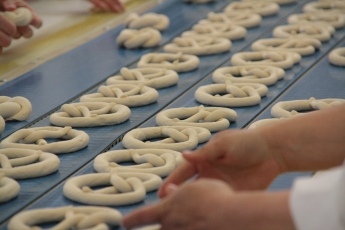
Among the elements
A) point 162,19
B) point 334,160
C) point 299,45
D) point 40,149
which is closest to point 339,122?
point 334,160

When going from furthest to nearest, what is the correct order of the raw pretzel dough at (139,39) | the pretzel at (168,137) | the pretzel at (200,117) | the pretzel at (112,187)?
the raw pretzel dough at (139,39), the pretzel at (200,117), the pretzel at (168,137), the pretzel at (112,187)

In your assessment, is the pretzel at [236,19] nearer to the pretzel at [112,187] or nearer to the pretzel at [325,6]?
the pretzel at [325,6]

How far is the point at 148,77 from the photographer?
2846 mm

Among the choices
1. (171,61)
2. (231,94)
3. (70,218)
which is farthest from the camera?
(171,61)

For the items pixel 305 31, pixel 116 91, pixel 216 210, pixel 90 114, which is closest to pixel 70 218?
pixel 216 210

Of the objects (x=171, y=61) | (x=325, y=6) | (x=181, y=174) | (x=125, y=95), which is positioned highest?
(x=181, y=174)

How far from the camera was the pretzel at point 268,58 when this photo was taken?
118 inches

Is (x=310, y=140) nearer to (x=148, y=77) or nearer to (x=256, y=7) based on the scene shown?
(x=148, y=77)

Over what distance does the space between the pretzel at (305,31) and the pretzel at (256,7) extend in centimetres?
44

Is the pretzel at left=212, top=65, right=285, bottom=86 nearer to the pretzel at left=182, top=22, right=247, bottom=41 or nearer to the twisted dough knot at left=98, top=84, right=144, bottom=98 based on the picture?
the twisted dough knot at left=98, top=84, right=144, bottom=98

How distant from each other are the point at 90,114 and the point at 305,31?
1.68 metres

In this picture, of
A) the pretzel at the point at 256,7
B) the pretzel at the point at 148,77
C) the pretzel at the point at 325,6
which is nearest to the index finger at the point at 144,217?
the pretzel at the point at 148,77

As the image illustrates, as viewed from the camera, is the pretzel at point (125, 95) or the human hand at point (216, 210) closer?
the human hand at point (216, 210)

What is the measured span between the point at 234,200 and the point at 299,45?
87.6 inches
